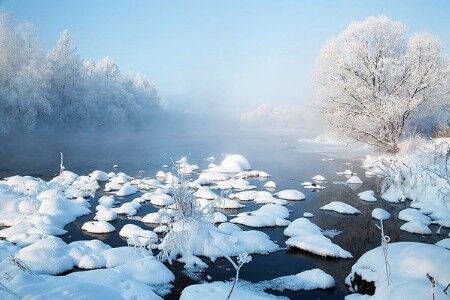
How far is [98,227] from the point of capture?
12.5 meters

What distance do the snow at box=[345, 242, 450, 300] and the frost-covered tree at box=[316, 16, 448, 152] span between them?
797 inches

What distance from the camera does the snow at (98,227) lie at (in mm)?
12430

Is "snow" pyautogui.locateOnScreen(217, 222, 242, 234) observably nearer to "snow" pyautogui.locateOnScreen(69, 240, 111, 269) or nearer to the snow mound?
"snow" pyautogui.locateOnScreen(69, 240, 111, 269)

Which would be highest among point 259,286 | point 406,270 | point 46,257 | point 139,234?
point 406,270

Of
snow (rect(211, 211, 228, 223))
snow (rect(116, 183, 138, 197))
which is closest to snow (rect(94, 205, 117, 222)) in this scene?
snow (rect(116, 183, 138, 197))

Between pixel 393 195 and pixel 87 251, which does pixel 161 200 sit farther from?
pixel 393 195

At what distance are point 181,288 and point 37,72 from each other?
46.8m

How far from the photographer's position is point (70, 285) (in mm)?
6586

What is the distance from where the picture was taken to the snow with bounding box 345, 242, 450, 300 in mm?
7225

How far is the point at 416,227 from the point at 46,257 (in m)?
12.5

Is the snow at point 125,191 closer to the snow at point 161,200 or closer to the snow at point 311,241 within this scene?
the snow at point 161,200

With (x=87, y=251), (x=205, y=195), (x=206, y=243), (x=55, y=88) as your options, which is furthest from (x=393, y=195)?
(x=55, y=88)

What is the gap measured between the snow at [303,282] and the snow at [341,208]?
7.11 m

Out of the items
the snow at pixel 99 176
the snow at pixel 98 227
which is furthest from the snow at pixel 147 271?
the snow at pixel 99 176
